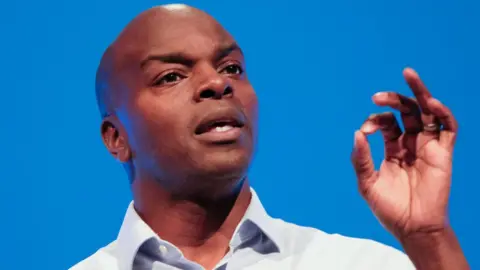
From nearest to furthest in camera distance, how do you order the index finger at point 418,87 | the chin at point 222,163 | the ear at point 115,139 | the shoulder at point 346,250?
the index finger at point 418,87
the chin at point 222,163
the shoulder at point 346,250
the ear at point 115,139

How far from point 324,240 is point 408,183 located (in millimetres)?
422

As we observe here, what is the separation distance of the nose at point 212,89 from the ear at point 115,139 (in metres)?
0.28

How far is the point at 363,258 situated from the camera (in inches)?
83.2

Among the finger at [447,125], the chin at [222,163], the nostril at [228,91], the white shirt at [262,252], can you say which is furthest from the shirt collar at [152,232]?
the finger at [447,125]

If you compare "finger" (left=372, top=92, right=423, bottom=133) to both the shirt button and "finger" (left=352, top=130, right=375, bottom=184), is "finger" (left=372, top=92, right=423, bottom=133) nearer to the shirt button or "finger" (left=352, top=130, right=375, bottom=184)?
"finger" (left=352, top=130, right=375, bottom=184)

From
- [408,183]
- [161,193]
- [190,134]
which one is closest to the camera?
[408,183]

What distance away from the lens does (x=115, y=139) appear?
89.5 inches

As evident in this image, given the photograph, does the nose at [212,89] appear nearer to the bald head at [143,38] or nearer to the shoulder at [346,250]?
the bald head at [143,38]

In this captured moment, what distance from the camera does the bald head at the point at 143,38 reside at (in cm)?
218

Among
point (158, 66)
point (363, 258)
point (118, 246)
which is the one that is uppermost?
point (158, 66)

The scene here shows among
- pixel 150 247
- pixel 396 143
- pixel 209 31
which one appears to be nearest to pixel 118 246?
pixel 150 247

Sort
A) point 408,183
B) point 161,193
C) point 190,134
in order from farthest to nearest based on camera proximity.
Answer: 1. point 161,193
2. point 190,134
3. point 408,183

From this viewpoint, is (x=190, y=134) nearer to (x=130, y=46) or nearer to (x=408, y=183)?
(x=130, y=46)

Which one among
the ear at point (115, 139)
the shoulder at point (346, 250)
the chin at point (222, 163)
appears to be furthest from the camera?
the ear at point (115, 139)
